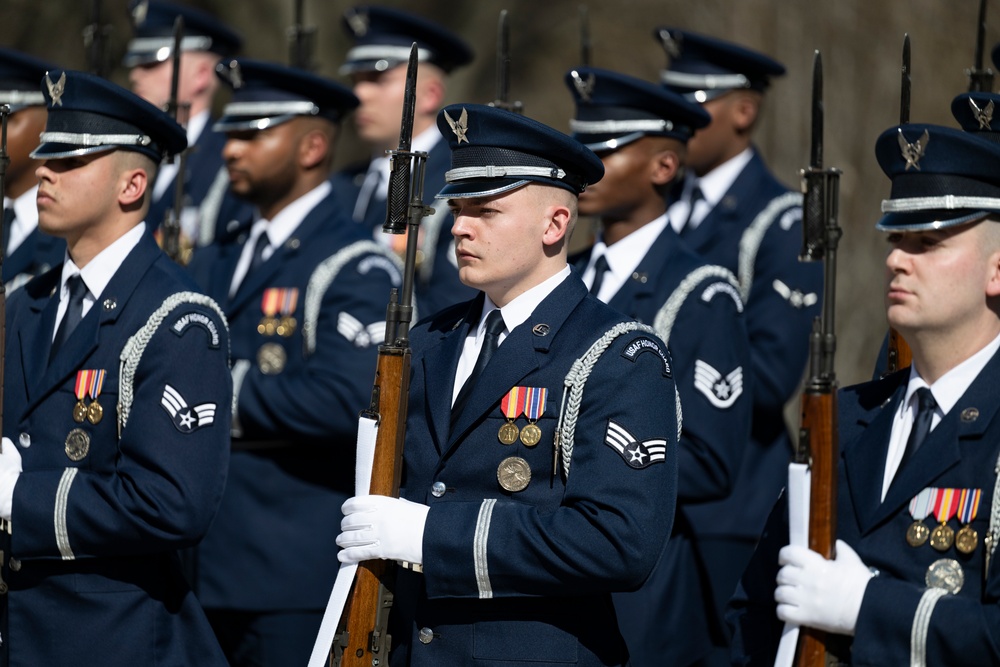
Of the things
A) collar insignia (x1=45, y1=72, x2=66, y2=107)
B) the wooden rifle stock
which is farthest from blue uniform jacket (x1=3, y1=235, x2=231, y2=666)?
the wooden rifle stock

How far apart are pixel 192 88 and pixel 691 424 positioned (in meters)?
4.83

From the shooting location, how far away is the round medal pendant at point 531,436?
15.6ft

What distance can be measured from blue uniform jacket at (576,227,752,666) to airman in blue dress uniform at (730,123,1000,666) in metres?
1.39

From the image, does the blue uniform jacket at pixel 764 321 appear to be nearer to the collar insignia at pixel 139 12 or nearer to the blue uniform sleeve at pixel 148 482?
the blue uniform sleeve at pixel 148 482

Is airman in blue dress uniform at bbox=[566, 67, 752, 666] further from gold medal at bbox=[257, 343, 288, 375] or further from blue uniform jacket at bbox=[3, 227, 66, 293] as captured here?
blue uniform jacket at bbox=[3, 227, 66, 293]

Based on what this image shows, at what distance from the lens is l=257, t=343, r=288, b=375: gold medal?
7090 millimetres

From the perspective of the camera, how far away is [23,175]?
7.82 metres

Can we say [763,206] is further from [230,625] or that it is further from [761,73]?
[230,625]

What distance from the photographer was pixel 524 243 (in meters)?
4.93

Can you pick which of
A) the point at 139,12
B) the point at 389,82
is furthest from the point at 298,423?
the point at 139,12

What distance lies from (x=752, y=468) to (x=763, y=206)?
4.44 ft

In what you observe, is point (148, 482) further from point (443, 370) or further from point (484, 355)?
point (484, 355)

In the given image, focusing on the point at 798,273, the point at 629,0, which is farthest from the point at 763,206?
the point at 629,0

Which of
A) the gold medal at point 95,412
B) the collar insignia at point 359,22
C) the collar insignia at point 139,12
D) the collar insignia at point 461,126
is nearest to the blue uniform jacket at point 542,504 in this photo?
the collar insignia at point 461,126
